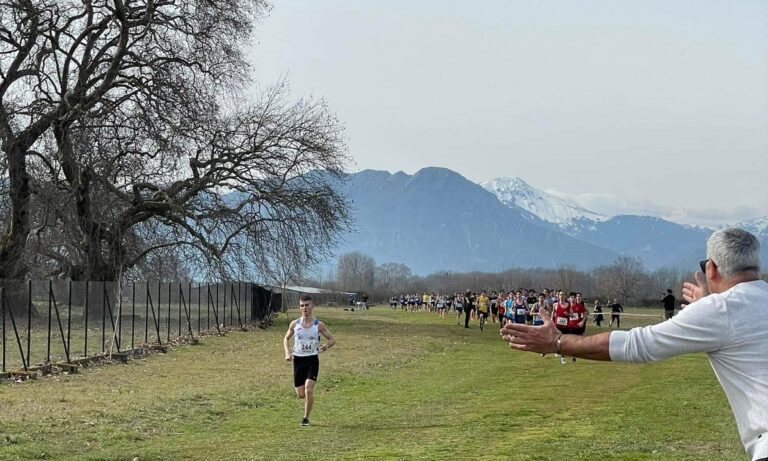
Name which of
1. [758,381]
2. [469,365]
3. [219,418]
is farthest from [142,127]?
[758,381]

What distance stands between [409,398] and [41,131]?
2241 cm

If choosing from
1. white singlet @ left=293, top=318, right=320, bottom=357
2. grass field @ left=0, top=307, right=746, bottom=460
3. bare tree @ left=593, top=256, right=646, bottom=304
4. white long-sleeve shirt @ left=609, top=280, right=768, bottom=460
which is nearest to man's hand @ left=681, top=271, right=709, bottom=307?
white long-sleeve shirt @ left=609, top=280, right=768, bottom=460

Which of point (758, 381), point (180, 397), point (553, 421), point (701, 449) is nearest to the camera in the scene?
point (758, 381)

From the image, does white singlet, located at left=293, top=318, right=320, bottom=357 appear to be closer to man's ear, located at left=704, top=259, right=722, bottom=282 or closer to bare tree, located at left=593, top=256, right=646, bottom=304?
man's ear, located at left=704, top=259, right=722, bottom=282

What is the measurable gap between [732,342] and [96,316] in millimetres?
25096

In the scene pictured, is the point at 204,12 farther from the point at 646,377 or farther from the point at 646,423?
the point at 646,423

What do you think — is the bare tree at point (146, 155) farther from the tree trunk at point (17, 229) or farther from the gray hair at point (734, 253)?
the gray hair at point (734, 253)

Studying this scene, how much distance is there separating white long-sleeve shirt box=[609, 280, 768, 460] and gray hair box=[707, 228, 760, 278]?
0.13m

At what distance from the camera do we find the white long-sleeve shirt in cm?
461

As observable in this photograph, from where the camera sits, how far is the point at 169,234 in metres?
40.6

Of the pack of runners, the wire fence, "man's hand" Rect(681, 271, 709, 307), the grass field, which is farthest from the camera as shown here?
the pack of runners

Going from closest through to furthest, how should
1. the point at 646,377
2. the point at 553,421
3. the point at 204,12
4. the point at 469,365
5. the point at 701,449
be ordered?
1. the point at 701,449
2. the point at 553,421
3. the point at 646,377
4. the point at 469,365
5. the point at 204,12

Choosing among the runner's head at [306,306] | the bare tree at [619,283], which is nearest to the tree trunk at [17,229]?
the runner's head at [306,306]

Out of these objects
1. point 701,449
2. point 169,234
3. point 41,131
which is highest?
point 41,131
